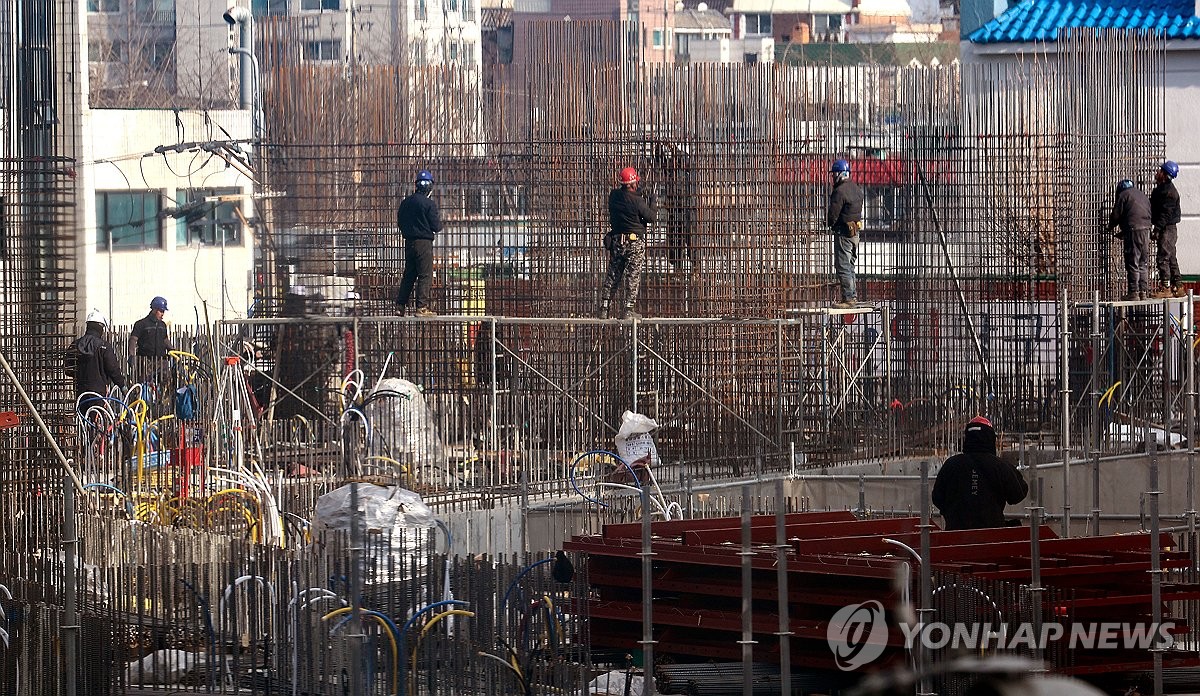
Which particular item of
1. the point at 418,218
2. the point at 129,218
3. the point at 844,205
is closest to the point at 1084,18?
the point at 844,205

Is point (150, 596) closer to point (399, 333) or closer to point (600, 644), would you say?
point (600, 644)

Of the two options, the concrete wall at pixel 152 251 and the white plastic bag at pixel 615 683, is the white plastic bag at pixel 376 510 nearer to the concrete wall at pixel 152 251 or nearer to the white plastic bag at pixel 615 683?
the white plastic bag at pixel 615 683

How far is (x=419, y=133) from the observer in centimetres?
2138

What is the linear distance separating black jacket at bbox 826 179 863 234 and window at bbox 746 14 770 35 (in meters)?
68.5

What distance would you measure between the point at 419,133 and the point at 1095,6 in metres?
12.4

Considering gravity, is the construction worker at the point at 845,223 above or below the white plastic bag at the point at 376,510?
above

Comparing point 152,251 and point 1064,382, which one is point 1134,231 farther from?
point 152,251

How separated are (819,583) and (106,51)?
58.7 meters

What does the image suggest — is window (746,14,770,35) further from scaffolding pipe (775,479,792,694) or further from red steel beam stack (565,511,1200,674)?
scaffolding pipe (775,479,792,694)

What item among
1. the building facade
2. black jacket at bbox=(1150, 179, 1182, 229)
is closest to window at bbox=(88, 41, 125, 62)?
the building facade

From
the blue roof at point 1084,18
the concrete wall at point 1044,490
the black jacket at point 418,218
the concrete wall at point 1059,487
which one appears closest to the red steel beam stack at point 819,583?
the concrete wall at point 1044,490

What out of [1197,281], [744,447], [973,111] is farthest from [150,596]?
[1197,281]

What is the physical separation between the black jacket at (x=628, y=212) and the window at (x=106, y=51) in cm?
4819

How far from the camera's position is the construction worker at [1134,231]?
64.6ft
